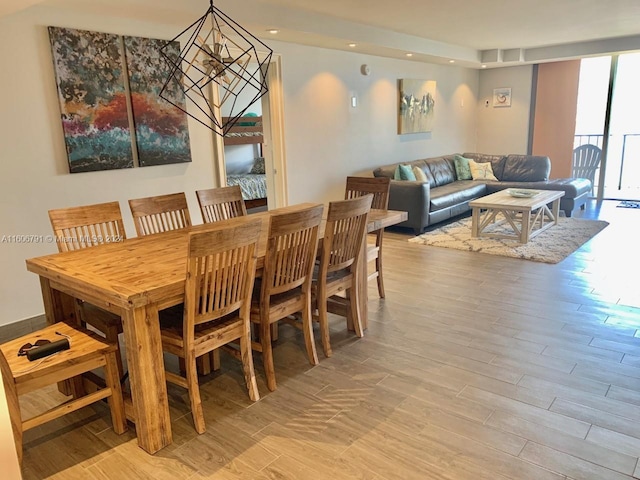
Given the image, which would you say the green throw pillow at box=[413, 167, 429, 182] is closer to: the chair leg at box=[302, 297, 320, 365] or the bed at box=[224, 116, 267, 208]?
the bed at box=[224, 116, 267, 208]

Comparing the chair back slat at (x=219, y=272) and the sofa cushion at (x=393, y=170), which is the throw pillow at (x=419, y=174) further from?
the chair back slat at (x=219, y=272)

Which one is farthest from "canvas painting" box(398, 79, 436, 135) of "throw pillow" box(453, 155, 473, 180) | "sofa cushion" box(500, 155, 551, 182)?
"sofa cushion" box(500, 155, 551, 182)

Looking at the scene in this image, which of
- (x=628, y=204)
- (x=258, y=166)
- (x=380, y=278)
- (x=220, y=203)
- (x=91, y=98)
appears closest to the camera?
(x=220, y=203)

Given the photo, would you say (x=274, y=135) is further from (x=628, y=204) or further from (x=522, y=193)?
(x=628, y=204)

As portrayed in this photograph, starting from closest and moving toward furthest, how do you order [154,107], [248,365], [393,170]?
[248,365] → [154,107] → [393,170]

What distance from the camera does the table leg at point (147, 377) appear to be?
6.93 ft

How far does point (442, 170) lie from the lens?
301 inches

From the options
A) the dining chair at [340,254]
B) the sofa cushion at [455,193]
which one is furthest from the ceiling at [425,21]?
the dining chair at [340,254]

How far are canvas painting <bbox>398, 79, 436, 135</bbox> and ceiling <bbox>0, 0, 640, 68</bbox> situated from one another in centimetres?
46

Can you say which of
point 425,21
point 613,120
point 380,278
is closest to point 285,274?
point 380,278

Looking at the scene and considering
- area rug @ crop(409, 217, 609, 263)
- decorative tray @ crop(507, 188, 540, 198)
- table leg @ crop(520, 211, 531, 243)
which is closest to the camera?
area rug @ crop(409, 217, 609, 263)

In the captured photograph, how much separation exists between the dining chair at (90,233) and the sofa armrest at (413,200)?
12.8 ft

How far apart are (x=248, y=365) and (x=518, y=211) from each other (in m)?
4.12

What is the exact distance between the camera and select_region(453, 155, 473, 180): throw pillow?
8.02m
